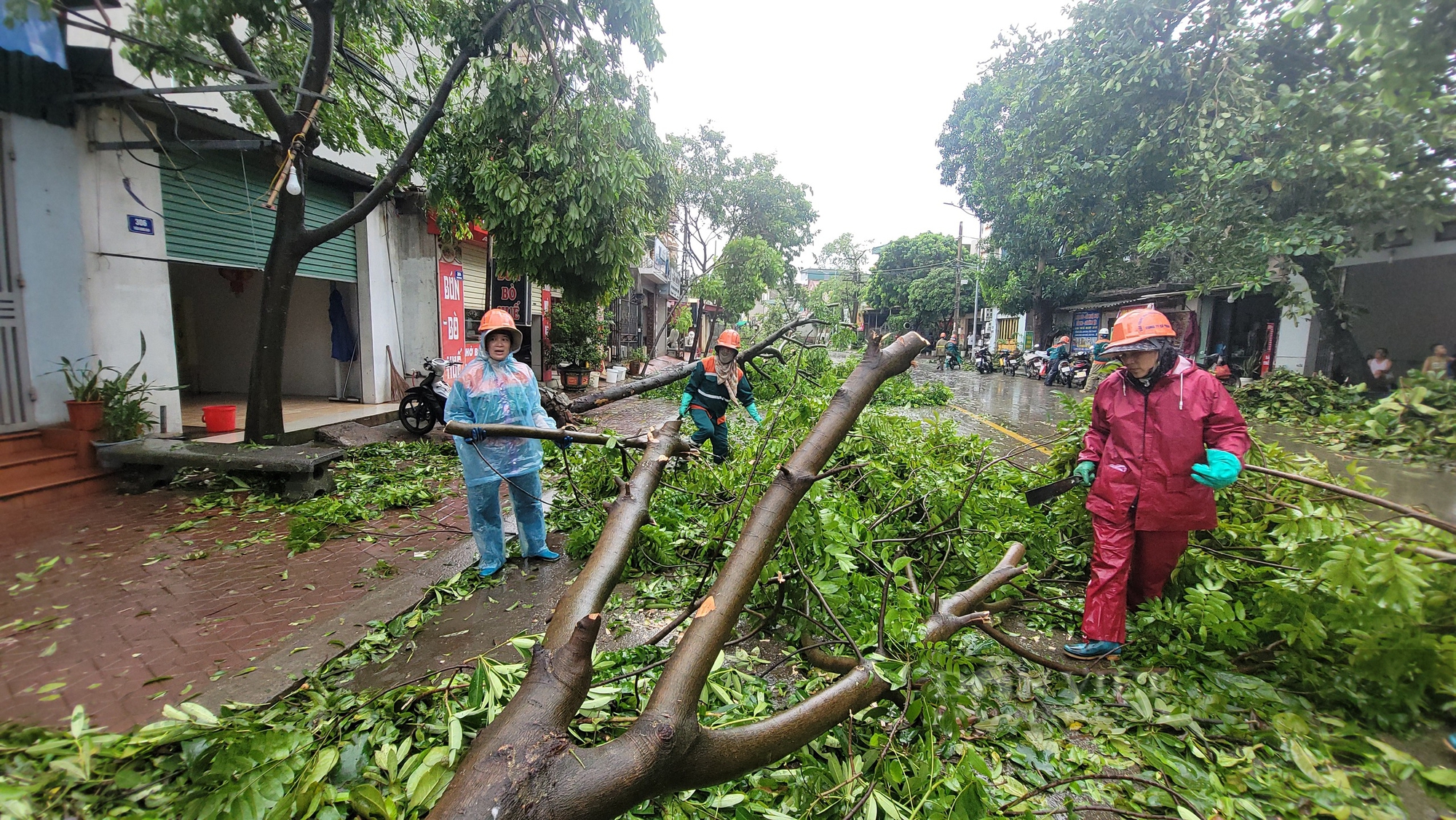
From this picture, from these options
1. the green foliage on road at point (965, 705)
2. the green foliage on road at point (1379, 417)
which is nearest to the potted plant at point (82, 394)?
the green foliage on road at point (965, 705)

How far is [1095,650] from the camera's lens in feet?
9.84

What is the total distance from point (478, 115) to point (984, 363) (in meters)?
21.9

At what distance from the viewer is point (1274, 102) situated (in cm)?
984

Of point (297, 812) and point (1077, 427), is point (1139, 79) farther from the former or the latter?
point (297, 812)

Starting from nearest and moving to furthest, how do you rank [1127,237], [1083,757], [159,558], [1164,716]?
[1083,757] < [1164,716] < [159,558] < [1127,237]

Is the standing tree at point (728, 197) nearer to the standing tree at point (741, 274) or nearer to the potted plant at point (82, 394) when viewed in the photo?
the standing tree at point (741, 274)

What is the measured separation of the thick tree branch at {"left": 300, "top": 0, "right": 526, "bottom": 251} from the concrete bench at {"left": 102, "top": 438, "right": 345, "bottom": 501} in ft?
7.54

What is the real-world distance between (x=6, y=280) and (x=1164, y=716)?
896 cm

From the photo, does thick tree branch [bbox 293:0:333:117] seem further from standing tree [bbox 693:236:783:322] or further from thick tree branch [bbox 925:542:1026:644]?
standing tree [bbox 693:236:783:322]

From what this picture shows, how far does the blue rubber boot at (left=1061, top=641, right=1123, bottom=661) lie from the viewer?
298cm

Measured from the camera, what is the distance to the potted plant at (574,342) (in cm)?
1492

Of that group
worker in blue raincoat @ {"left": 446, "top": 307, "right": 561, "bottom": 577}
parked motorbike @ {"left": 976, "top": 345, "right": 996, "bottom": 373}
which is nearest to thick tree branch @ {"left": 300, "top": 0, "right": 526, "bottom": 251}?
worker in blue raincoat @ {"left": 446, "top": 307, "right": 561, "bottom": 577}

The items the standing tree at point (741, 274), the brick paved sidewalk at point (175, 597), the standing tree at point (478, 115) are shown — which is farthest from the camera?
the standing tree at point (741, 274)

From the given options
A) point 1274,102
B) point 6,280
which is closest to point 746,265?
point 1274,102
